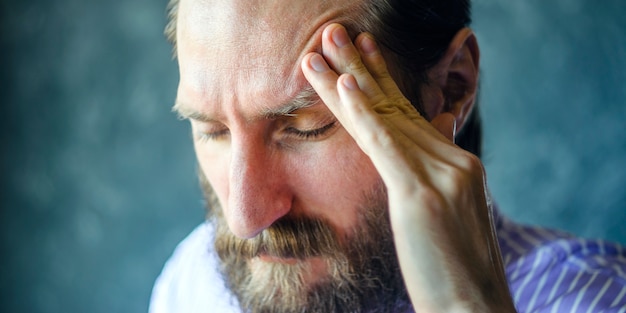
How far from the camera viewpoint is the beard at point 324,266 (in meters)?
1.07

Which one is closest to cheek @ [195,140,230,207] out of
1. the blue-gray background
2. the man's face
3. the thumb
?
the man's face

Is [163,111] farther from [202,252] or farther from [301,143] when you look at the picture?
[301,143]

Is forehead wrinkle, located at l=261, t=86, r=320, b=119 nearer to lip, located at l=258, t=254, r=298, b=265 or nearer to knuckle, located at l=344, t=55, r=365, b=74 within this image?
knuckle, located at l=344, t=55, r=365, b=74

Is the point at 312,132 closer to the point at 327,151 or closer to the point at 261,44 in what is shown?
the point at 327,151

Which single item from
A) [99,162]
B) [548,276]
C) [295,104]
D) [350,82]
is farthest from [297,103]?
[99,162]

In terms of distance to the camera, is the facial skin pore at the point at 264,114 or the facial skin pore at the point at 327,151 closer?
the facial skin pore at the point at 327,151

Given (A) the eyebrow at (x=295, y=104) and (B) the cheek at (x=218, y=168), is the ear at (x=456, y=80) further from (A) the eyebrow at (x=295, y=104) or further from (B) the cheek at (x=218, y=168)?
(B) the cheek at (x=218, y=168)

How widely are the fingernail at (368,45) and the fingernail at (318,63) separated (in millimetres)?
79

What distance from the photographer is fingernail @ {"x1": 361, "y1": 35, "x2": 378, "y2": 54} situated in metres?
0.97

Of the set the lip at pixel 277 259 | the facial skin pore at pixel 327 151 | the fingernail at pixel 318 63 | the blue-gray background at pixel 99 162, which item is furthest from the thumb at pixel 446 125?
the blue-gray background at pixel 99 162

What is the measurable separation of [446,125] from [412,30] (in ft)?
0.59

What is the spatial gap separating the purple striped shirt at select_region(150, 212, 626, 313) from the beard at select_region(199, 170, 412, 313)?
19 centimetres

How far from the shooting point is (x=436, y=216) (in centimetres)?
74

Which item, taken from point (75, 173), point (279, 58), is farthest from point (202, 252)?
point (75, 173)
